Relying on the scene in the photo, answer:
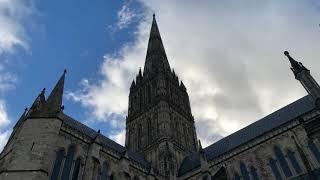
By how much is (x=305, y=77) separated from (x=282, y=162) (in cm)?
785

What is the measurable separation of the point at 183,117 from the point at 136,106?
783cm

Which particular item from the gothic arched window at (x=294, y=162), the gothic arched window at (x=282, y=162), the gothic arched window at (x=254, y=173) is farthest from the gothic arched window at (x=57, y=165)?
the gothic arched window at (x=294, y=162)

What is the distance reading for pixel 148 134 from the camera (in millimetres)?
39281

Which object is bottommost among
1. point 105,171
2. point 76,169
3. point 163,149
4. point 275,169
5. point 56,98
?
point 275,169

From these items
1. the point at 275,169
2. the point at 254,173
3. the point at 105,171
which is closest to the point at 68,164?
the point at 105,171

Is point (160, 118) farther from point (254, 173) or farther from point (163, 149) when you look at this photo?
point (254, 173)

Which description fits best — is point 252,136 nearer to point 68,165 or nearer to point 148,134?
point 148,134

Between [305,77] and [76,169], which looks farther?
[76,169]

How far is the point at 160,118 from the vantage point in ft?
126

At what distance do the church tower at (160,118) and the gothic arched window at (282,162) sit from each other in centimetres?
1178

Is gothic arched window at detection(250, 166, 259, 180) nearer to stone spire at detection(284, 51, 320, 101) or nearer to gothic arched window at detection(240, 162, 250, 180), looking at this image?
gothic arched window at detection(240, 162, 250, 180)

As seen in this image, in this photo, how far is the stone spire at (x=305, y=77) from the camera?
2192cm

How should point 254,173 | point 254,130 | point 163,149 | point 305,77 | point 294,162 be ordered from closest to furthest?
point 305,77 < point 294,162 < point 254,173 < point 254,130 < point 163,149

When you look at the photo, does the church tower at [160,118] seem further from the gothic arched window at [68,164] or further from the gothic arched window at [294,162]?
the gothic arched window at [294,162]
